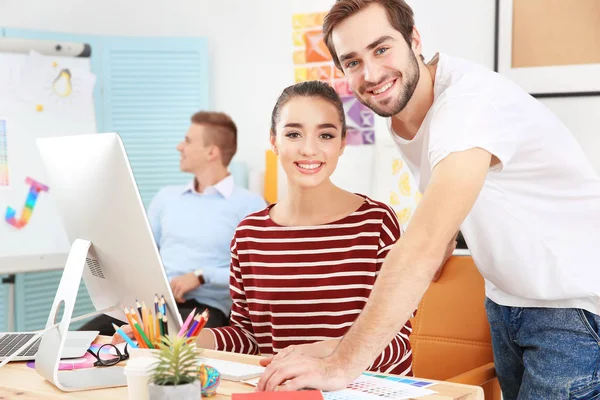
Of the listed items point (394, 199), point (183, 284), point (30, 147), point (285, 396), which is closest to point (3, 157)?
point (30, 147)

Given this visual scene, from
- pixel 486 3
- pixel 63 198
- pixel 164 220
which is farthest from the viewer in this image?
pixel 164 220

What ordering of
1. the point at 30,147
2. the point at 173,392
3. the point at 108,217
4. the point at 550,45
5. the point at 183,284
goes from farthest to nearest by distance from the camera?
the point at 30,147 < the point at 183,284 < the point at 550,45 < the point at 108,217 < the point at 173,392

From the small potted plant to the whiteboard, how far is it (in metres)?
2.75

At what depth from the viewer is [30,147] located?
3.63 meters

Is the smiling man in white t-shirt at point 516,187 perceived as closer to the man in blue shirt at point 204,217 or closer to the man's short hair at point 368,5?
the man's short hair at point 368,5

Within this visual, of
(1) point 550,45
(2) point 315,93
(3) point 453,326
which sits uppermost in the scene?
(1) point 550,45

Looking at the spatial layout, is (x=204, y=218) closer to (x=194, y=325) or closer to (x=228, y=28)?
(x=228, y=28)

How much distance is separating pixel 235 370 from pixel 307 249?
437 mm

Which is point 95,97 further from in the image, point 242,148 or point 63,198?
point 63,198

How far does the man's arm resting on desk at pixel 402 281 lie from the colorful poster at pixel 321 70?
233cm

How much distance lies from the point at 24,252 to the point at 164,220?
0.70m

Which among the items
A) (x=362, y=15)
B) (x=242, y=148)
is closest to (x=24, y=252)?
(x=242, y=148)

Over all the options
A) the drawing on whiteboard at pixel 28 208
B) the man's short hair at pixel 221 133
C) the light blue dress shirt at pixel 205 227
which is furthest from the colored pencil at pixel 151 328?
the drawing on whiteboard at pixel 28 208

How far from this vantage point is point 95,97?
3963mm
